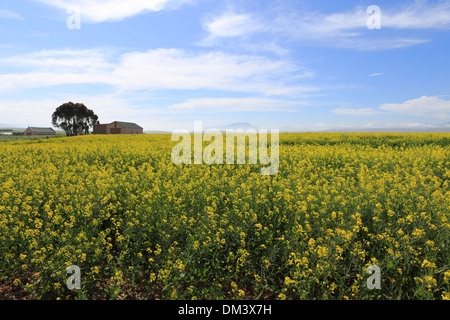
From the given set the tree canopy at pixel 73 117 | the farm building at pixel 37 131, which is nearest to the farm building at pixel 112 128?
the tree canopy at pixel 73 117

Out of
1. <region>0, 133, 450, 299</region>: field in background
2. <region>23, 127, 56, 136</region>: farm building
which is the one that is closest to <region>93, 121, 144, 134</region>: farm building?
<region>23, 127, 56, 136</region>: farm building

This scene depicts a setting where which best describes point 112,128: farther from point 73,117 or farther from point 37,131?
point 37,131

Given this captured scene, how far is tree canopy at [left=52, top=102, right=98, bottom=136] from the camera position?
73.6m

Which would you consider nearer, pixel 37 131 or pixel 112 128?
pixel 112 128

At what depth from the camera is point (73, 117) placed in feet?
249

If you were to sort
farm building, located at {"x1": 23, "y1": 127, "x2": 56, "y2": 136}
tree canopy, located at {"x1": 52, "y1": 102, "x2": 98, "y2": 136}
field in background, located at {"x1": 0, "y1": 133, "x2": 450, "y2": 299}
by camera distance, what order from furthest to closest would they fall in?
farm building, located at {"x1": 23, "y1": 127, "x2": 56, "y2": 136} < tree canopy, located at {"x1": 52, "y1": 102, "x2": 98, "y2": 136} < field in background, located at {"x1": 0, "y1": 133, "x2": 450, "y2": 299}

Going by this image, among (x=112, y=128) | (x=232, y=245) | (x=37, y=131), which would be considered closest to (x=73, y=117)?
(x=112, y=128)

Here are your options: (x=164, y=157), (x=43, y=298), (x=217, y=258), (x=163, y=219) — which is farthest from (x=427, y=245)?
(x=164, y=157)

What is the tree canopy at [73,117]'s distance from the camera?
242ft

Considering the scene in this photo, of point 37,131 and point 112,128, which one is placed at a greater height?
point 37,131

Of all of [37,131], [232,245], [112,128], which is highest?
[37,131]

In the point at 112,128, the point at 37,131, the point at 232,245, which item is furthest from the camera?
the point at 37,131

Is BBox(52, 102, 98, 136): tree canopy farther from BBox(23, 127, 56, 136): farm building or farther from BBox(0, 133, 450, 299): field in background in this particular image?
BBox(0, 133, 450, 299): field in background

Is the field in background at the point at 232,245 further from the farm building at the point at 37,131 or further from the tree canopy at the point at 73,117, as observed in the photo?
the farm building at the point at 37,131
